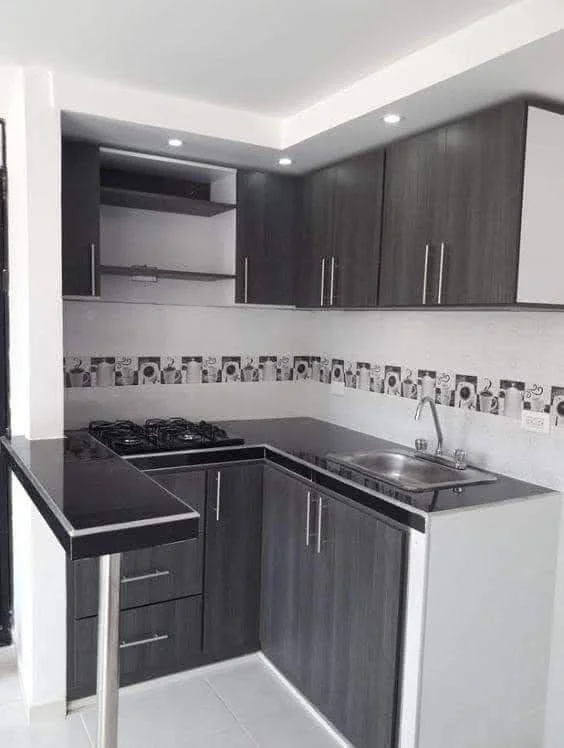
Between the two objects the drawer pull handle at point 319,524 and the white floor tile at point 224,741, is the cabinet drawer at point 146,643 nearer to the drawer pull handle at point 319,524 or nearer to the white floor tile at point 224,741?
the white floor tile at point 224,741

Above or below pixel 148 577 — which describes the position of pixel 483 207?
above

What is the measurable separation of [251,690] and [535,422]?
161 cm

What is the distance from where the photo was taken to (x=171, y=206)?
9.77ft

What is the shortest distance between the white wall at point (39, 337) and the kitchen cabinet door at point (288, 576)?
33.9 inches

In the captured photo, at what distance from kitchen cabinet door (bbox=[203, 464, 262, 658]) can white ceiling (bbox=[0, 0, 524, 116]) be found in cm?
155

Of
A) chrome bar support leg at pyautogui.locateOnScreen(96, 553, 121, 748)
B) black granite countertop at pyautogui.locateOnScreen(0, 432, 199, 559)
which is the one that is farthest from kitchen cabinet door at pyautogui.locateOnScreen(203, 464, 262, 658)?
chrome bar support leg at pyautogui.locateOnScreen(96, 553, 121, 748)

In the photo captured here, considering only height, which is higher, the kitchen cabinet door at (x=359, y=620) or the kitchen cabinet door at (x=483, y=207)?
the kitchen cabinet door at (x=483, y=207)

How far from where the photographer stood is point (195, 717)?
2.50m

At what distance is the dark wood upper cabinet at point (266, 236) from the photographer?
307 centimetres

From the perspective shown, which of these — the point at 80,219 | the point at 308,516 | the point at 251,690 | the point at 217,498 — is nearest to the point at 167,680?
the point at 251,690

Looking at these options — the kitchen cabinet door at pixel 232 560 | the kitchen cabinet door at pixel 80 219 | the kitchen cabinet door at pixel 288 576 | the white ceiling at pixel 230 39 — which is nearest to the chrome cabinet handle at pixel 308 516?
the kitchen cabinet door at pixel 288 576

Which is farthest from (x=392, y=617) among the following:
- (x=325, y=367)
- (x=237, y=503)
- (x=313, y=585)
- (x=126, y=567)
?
(x=325, y=367)

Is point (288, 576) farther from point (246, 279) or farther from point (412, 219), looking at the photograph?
point (412, 219)

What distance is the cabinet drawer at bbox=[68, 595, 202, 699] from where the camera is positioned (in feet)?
8.19
